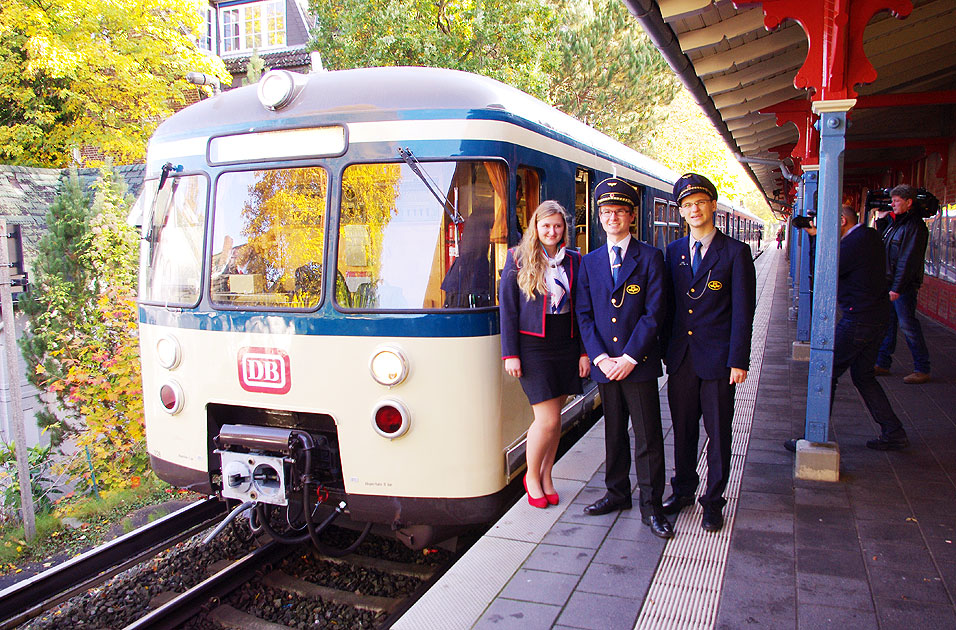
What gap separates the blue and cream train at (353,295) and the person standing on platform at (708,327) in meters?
0.96

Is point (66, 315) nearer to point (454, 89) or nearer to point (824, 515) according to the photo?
point (454, 89)

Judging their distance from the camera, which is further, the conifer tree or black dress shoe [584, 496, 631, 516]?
the conifer tree

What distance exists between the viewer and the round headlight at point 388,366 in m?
3.99

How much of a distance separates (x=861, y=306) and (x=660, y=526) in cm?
234

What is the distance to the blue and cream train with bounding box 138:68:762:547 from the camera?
4.01 meters

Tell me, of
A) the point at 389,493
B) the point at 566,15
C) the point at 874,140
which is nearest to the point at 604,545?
the point at 389,493

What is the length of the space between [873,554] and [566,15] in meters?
19.8

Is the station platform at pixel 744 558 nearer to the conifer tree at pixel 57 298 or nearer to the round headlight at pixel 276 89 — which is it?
the round headlight at pixel 276 89

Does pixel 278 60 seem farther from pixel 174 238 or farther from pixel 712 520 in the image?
pixel 712 520

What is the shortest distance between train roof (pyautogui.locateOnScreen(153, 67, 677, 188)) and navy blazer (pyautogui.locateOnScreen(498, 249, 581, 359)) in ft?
2.83

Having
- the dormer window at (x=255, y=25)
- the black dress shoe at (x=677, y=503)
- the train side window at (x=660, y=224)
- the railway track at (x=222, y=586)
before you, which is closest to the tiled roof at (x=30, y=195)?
the railway track at (x=222, y=586)

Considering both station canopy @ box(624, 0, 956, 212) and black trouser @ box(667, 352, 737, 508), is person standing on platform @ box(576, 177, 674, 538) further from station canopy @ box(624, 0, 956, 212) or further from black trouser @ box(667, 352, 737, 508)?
station canopy @ box(624, 0, 956, 212)

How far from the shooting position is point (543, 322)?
13.1ft

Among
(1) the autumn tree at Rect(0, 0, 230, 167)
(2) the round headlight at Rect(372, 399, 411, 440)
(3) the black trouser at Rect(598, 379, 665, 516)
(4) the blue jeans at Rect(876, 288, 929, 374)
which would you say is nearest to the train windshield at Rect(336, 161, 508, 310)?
(2) the round headlight at Rect(372, 399, 411, 440)
